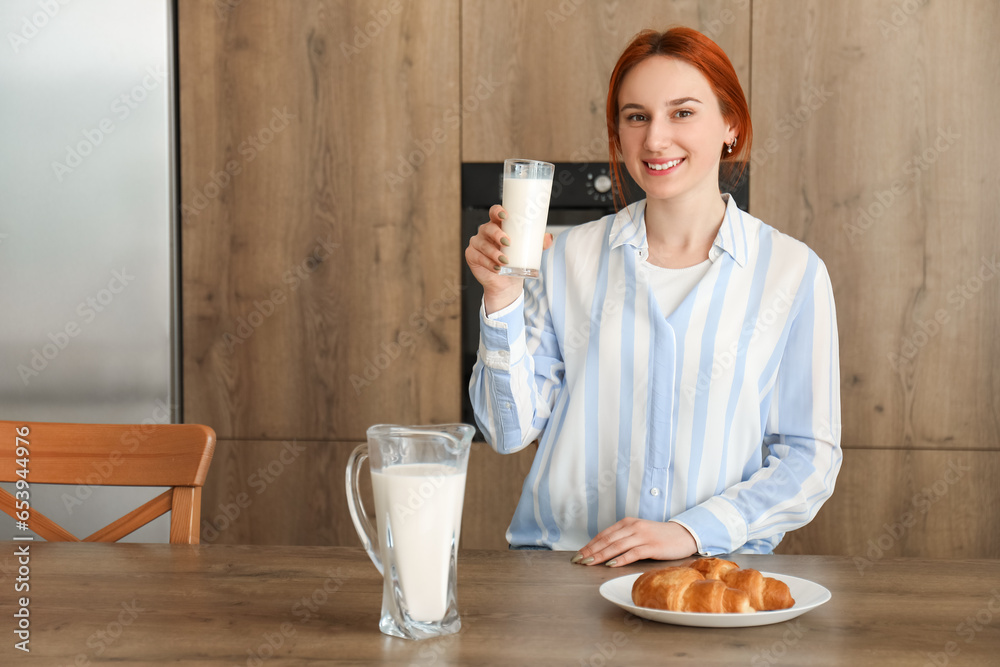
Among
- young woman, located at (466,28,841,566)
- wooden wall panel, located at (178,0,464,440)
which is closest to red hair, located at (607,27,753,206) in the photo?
young woman, located at (466,28,841,566)

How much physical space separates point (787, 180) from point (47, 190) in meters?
1.84

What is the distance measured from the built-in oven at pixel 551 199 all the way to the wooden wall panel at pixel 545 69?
0.11 feet

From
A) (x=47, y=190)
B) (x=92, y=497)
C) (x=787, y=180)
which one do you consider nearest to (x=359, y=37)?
(x=47, y=190)

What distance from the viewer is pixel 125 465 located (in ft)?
4.09

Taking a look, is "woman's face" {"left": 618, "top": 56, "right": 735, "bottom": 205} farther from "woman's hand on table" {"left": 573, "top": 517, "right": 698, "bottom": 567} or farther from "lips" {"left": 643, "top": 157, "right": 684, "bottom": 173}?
"woman's hand on table" {"left": 573, "top": 517, "right": 698, "bottom": 567}

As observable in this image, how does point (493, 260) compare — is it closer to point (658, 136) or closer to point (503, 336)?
point (503, 336)

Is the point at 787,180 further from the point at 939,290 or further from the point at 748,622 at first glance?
the point at 748,622

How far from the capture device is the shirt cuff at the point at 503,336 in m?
1.20

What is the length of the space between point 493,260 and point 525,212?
75 millimetres

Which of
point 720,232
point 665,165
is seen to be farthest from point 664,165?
point 720,232

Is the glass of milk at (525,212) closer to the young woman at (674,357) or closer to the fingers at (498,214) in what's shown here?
the fingers at (498,214)

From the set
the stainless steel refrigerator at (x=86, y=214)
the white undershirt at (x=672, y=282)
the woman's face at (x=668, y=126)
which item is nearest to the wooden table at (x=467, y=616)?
the white undershirt at (x=672, y=282)

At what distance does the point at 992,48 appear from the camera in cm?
215

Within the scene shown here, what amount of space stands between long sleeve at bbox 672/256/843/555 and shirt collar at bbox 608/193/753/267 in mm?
110
